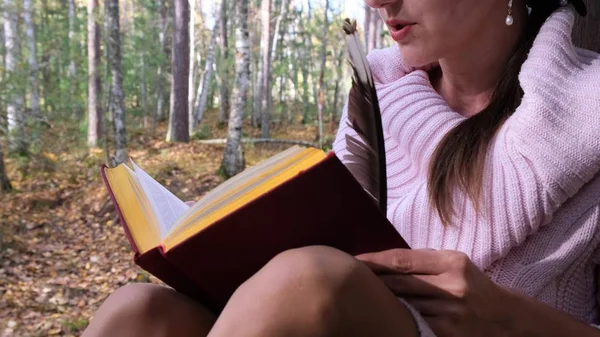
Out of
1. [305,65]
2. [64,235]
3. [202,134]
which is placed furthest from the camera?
[305,65]

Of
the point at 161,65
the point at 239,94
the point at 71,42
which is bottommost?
the point at 239,94

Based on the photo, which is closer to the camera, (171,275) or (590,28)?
(171,275)

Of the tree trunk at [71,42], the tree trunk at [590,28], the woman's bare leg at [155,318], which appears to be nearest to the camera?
the woman's bare leg at [155,318]

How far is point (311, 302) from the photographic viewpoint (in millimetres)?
488

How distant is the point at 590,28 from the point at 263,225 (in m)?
0.99

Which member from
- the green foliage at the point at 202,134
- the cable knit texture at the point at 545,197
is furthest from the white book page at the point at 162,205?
the green foliage at the point at 202,134

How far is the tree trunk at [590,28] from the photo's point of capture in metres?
1.18

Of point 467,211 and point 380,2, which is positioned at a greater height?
point 380,2

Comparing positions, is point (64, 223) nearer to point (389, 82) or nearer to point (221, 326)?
point (389, 82)

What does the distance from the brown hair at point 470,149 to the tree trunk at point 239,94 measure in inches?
180

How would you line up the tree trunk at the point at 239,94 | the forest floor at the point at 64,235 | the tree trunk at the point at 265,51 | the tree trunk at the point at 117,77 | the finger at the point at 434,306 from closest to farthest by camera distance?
the finger at the point at 434,306 → the forest floor at the point at 64,235 → the tree trunk at the point at 239,94 → the tree trunk at the point at 117,77 → the tree trunk at the point at 265,51

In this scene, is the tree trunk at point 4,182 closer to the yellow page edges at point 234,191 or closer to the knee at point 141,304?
the knee at point 141,304

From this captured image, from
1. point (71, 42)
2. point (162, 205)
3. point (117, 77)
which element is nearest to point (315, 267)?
point (162, 205)

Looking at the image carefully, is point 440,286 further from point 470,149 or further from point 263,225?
point 470,149
